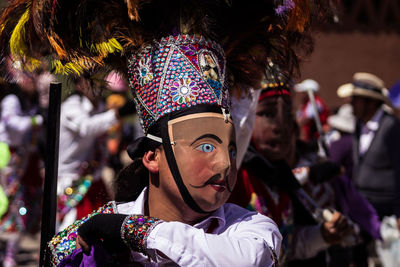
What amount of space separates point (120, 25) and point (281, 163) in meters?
1.52

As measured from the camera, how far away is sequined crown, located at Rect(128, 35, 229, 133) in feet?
7.29

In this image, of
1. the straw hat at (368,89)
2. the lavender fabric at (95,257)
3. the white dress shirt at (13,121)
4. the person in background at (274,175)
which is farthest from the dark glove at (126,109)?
the lavender fabric at (95,257)

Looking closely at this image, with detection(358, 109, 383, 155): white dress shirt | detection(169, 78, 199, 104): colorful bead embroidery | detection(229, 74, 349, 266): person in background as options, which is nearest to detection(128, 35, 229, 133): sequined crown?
detection(169, 78, 199, 104): colorful bead embroidery

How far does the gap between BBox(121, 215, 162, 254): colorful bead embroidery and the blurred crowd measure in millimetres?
582

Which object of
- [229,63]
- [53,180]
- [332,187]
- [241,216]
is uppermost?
[229,63]

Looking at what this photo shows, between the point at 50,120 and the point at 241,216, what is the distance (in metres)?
0.83

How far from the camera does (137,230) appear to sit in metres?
2.01

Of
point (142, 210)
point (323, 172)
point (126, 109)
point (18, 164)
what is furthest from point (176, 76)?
point (126, 109)

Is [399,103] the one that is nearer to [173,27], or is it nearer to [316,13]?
[316,13]

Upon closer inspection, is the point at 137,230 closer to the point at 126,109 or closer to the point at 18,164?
the point at 18,164

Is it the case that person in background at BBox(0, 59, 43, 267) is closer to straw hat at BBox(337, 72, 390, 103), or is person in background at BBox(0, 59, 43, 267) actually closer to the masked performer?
straw hat at BBox(337, 72, 390, 103)

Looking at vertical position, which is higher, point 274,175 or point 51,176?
point 51,176

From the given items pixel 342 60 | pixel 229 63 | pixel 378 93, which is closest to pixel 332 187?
pixel 229 63

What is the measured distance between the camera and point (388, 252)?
546cm
